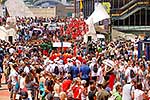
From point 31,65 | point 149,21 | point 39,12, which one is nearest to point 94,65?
point 31,65

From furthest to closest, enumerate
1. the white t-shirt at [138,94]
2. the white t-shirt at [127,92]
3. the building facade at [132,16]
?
1. the building facade at [132,16]
2. the white t-shirt at [127,92]
3. the white t-shirt at [138,94]

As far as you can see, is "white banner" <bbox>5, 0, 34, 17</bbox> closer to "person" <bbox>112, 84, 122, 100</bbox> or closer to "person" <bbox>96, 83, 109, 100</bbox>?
"person" <bbox>112, 84, 122, 100</bbox>

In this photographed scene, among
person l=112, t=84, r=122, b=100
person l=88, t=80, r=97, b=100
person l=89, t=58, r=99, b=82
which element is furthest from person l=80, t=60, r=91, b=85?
person l=112, t=84, r=122, b=100

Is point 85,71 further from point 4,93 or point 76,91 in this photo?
point 76,91

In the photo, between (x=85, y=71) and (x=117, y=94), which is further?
(x=85, y=71)

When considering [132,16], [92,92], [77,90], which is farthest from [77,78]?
[132,16]

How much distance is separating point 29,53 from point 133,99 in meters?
15.7

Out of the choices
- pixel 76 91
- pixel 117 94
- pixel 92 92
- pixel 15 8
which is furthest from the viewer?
pixel 15 8

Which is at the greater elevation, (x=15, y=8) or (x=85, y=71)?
(x=15, y=8)

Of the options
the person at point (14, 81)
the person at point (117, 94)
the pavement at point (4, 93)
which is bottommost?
the pavement at point (4, 93)

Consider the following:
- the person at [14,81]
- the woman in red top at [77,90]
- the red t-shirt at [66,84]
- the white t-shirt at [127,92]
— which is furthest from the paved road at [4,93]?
the white t-shirt at [127,92]

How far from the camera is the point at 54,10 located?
108188mm

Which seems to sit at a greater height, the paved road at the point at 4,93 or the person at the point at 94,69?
the person at the point at 94,69

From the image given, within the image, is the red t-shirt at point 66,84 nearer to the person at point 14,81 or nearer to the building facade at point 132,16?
the person at point 14,81
